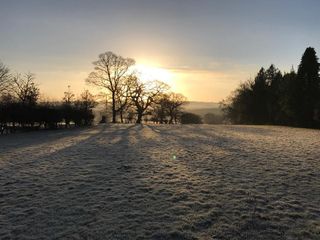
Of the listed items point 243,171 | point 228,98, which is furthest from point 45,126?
point 228,98

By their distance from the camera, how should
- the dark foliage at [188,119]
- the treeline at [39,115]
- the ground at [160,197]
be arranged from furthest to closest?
1. the dark foliage at [188,119]
2. the treeline at [39,115]
3. the ground at [160,197]

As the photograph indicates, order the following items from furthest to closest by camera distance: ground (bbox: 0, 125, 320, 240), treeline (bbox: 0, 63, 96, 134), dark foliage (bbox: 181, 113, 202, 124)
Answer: dark foliage (bbox: 181, 113, 202, 124), treeline (bbox: 0, 63, 96, 134), ground (bbox: 0, 125, 320, 240)

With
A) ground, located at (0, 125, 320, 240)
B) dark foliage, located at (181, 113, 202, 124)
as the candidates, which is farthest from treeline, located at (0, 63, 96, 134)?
dark foliage, located at (181, 113, 202, 124)

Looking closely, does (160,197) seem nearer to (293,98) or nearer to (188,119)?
(293,98)

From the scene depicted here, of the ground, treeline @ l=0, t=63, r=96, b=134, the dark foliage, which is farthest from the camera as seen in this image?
the dark foliage

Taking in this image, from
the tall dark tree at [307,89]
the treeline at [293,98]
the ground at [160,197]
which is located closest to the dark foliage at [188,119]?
the treeline at [293,98]

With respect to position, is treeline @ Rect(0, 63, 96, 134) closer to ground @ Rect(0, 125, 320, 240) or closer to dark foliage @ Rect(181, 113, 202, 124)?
ground @ Rect(0, 125, 320, 240)

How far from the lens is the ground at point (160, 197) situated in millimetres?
7254

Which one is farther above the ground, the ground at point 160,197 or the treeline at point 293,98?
the treeline at point 293,98

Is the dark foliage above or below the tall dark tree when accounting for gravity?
below

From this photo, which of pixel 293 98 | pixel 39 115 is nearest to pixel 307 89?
pixel 293 98

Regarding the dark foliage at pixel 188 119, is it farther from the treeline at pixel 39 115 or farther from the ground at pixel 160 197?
the ground at pixel 160 197

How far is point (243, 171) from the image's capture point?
12438 mm

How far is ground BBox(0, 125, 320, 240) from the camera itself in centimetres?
725
